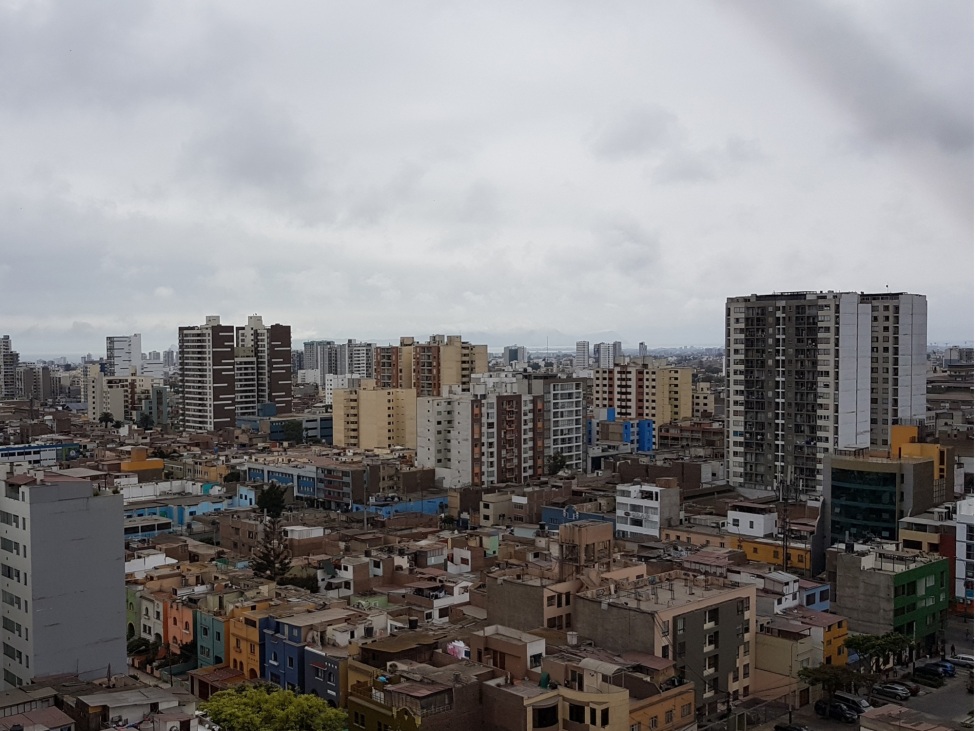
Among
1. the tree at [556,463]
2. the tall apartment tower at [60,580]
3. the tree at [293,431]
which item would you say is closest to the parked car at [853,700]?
the tall apartment tower at [60,580]

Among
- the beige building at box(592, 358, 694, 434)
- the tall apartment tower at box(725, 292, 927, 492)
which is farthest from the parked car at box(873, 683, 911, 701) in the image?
the beige building at box(592, 358, 694, 434)

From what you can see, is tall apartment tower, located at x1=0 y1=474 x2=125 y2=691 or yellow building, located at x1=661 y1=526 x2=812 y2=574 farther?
yellow building, located at x1=661 y1=526 x2=812 y2=574

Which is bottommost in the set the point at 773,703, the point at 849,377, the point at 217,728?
the point at 773,703

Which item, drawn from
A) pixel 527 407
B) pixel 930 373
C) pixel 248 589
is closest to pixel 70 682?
pixel 248 589

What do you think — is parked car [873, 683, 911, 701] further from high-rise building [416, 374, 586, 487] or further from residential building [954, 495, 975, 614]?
high-rise building [416, 374, 586, 487]

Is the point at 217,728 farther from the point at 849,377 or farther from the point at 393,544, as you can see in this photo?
the point at 849,377

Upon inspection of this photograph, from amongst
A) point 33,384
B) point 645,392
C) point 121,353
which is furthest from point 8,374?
point 645,392
